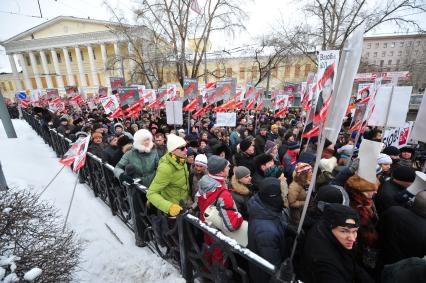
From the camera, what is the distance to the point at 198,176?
3584mm

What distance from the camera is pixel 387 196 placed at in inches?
109

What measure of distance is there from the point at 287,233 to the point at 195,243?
97 cm

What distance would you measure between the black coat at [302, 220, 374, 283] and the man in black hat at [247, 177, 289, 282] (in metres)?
0.24

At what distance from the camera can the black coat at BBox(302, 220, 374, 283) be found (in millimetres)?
1610

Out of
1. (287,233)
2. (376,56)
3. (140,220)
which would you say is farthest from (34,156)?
(376,56)

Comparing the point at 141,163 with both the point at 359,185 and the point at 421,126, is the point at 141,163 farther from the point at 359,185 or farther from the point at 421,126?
the point at 421,126

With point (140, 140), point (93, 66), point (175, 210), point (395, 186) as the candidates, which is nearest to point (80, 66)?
point (93, 66)

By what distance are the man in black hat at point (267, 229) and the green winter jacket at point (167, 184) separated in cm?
A: 94

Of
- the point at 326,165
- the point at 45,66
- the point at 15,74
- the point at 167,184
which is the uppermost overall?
the point at 45,66

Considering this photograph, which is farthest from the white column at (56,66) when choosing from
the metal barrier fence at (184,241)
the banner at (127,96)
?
the metal barrier fence at (184,241)

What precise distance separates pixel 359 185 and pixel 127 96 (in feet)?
26.1

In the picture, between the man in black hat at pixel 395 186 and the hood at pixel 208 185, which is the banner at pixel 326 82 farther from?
the hood at pixel 208 185

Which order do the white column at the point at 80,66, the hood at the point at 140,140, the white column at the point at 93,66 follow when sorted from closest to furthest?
the hood at the point at 140,140 < the white column at the point at 93,66 < the white column at the point at 80,66

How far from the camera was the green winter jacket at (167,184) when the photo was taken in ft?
8.26
